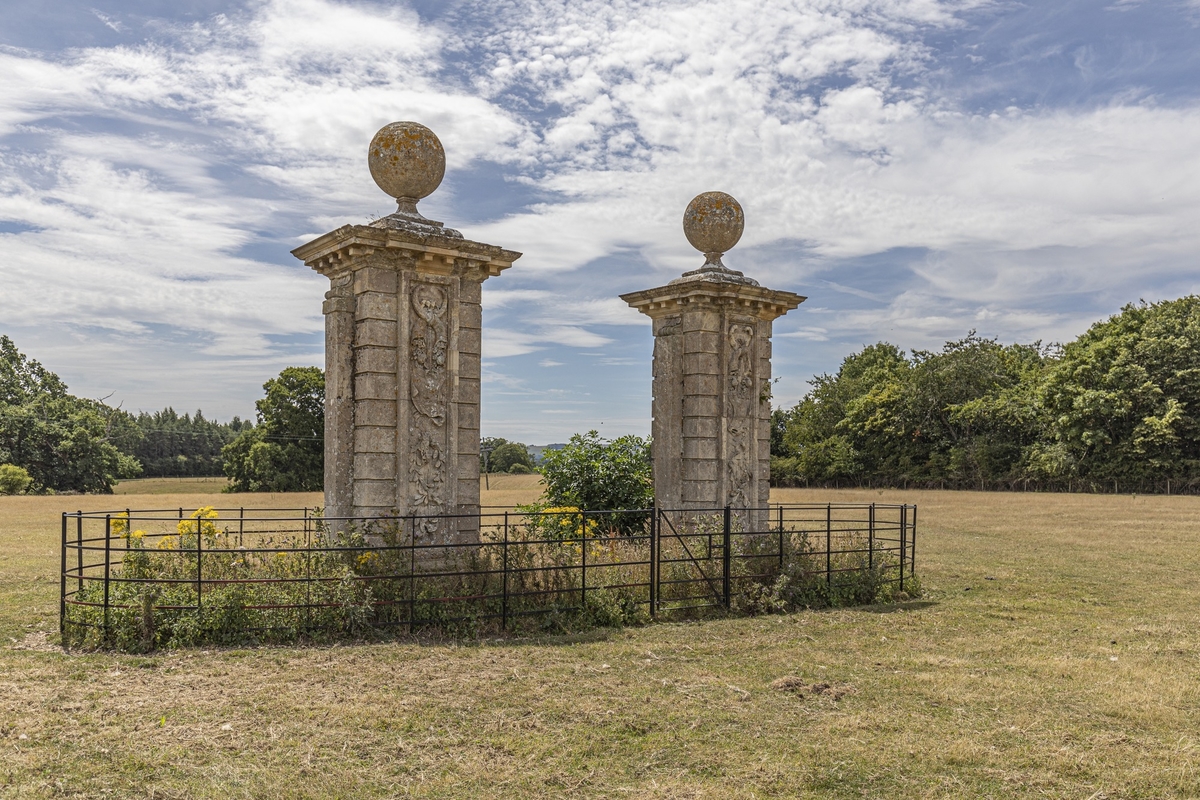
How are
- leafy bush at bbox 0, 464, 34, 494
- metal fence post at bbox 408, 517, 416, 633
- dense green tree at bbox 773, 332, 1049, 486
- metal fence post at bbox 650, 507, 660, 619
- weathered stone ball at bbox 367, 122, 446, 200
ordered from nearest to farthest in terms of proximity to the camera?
metal fence post at bbox 408, 517, 416, 633, metal fence post at bbox 650, 507, 660, 619, weathered stone ball at bbox 367, 122, 446, 200, leafy bush at bbox 0, 464, 34, 494, dense green tree at bbox 773, 332, 1049, 486

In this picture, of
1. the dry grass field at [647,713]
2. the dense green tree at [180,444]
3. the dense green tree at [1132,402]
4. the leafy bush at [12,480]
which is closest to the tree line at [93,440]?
the leafy bush at [12,480]

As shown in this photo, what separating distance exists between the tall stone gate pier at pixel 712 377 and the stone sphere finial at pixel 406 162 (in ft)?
12.5

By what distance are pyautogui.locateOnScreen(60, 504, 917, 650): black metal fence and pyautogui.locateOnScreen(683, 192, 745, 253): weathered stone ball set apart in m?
4.14

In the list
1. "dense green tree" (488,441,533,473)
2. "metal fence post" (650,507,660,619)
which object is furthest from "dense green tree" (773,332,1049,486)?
"metal fence post" (650,507,660,619)

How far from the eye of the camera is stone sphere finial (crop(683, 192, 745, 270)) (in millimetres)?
14000

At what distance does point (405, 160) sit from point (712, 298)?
476 centimetres

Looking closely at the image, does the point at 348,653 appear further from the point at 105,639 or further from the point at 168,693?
the point at 105,639

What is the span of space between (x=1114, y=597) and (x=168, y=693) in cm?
1269

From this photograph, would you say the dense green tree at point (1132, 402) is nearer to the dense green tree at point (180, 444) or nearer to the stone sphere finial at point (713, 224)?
the stone sphere finial at point (713, 224)

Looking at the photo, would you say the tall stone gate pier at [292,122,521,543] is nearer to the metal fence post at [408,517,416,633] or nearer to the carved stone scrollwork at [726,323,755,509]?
the metal fence post at [408,517,416,633]

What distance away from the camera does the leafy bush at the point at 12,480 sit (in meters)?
44.6

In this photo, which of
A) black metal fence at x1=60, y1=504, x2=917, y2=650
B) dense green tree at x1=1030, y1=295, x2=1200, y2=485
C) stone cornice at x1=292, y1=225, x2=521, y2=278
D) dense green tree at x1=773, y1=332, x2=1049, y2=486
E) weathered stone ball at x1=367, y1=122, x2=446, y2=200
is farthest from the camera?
dense green tree at x1=773, y1=332, x2=1049, y2=486

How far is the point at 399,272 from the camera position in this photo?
1092cm

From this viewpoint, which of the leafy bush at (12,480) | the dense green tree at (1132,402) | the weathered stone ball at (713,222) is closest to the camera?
the weathered stone ball at (713,222)
